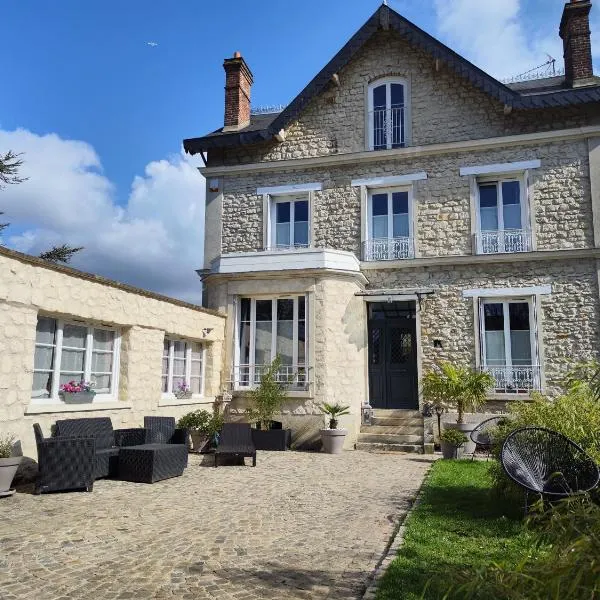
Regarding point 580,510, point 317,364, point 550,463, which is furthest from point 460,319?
point 580,510

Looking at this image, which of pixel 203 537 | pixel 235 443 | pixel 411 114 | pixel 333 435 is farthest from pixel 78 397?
pixel 411 114

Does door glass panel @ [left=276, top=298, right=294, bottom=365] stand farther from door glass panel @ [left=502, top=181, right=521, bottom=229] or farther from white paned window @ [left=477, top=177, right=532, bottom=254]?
door glass panel @ [left=502, top=181, right=521, bottom=229]

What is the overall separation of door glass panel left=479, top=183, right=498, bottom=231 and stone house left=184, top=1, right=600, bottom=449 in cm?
3

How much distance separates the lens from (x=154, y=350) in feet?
32.2

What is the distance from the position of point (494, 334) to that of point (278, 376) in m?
5.03

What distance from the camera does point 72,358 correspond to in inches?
325

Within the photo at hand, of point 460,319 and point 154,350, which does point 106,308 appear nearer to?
point 154,350

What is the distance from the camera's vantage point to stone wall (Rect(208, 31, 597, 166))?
1284 centimetres

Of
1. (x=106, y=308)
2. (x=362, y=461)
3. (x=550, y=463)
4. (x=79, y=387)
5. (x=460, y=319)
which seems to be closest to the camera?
(x=550, y=463)

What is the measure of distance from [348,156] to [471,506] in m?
9.62

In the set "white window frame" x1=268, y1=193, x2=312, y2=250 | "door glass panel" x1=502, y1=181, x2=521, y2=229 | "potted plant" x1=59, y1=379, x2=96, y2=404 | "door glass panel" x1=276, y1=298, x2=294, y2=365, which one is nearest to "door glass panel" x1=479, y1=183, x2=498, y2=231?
"door glass panel" x1=502, y1=181, x2=521, y2=229

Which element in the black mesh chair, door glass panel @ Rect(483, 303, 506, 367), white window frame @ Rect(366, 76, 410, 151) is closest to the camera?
the black mesh chair

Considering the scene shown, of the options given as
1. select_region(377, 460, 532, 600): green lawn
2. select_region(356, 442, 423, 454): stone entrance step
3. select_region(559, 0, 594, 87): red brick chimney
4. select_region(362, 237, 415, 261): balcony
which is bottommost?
select_region(356, 442, 423, 454): stone entrance step

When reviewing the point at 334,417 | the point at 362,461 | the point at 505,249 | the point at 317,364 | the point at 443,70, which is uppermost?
the point at 443,70
